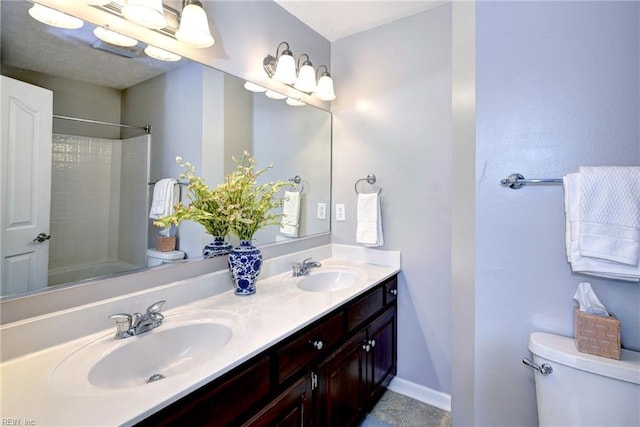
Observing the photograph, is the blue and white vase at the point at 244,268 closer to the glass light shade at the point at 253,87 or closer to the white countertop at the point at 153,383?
the white countertop at the point at 153,383

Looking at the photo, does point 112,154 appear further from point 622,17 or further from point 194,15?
point 622,17

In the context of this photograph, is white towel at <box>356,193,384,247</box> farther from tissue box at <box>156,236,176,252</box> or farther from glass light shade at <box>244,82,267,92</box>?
tissue box at <box>156,236,176,252</box>

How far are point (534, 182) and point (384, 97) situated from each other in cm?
112

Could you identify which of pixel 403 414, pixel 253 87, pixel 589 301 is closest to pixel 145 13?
pixel 253 87

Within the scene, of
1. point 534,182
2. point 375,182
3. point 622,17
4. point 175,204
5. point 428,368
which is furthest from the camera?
point 375,182

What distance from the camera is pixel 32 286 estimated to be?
0.89m

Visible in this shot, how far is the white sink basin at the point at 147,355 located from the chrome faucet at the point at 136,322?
0.02 m

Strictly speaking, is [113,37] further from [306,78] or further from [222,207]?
[306,78]

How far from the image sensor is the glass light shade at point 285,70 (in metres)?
1.69

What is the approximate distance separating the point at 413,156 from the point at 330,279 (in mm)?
918

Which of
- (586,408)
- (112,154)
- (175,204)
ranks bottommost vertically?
(586,408)

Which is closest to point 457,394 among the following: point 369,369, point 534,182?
point 369,369

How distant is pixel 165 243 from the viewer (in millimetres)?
1238

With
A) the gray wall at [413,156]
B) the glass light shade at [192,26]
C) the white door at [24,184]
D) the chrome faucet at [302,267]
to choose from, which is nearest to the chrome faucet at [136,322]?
the white door at [24,184]
